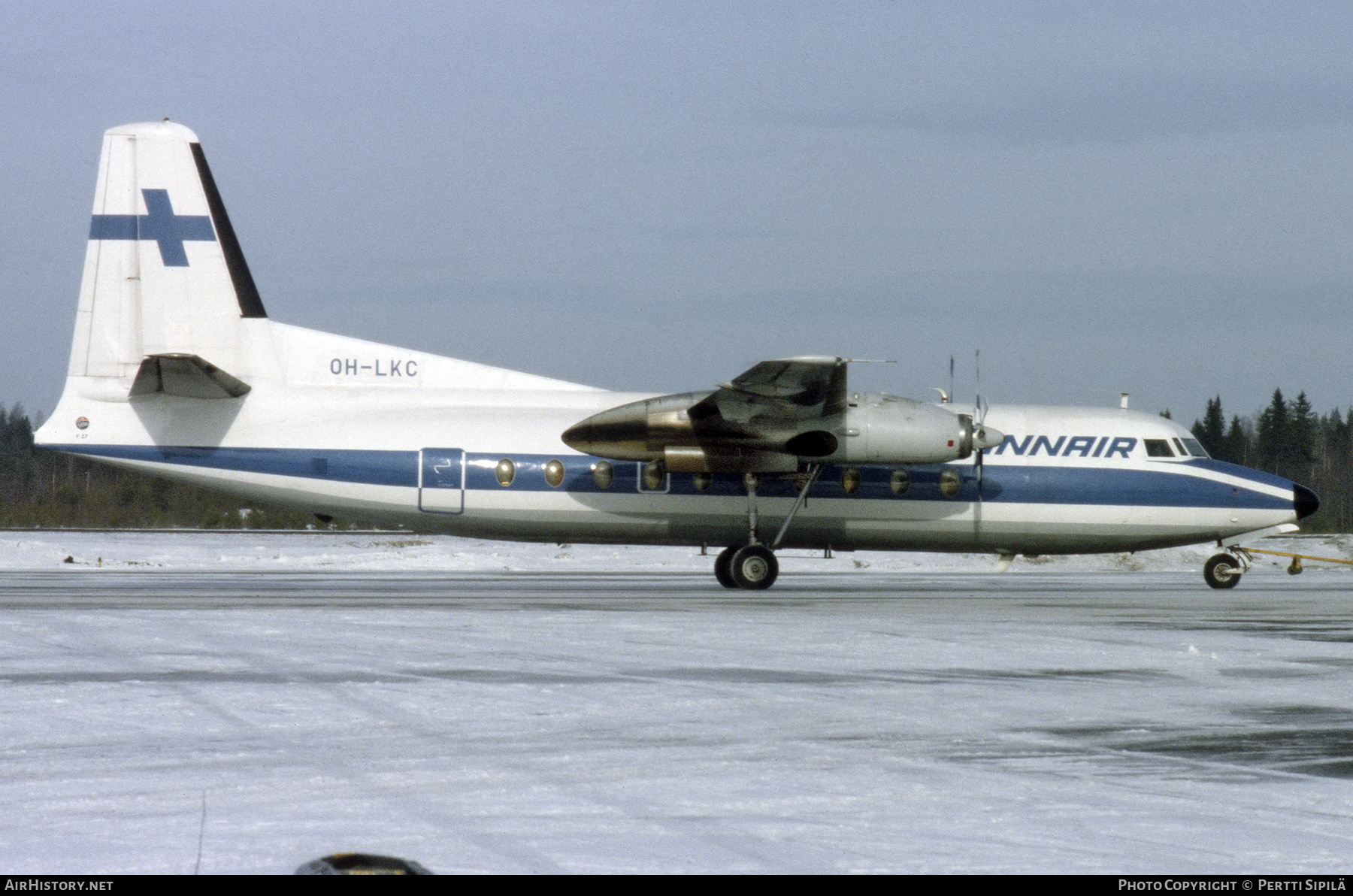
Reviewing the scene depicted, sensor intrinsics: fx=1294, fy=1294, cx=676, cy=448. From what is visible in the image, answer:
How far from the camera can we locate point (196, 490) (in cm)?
4662

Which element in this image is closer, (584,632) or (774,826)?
(774,826)

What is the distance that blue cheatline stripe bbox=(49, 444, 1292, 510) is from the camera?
2073 cm

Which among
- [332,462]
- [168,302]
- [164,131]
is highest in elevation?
[164,131]

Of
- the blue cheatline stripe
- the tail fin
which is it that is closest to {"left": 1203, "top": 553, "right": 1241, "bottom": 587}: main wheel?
the blue cheatline stripe

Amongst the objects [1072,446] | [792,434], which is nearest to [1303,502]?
[1072,446]

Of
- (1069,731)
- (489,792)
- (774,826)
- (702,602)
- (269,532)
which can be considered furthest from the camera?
(269,532)

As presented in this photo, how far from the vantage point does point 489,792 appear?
5.69m

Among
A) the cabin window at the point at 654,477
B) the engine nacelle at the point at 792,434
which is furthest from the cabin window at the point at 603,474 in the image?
the engine nacelle at the point at 792,434

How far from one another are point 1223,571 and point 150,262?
18.9 m

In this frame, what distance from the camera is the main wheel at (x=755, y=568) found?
20.8m

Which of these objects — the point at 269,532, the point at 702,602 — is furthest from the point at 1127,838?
the point at 269,532

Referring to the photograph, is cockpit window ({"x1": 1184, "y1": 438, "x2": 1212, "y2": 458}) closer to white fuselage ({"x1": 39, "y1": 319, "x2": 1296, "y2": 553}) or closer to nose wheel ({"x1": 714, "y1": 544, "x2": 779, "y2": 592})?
white fuselage ({"x1": 39, "y1": 319, "x2": 1296, "y2": 553})

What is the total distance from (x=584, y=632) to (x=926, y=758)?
264 inches

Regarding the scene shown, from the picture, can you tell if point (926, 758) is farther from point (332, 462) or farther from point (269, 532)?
point (269, 532)
